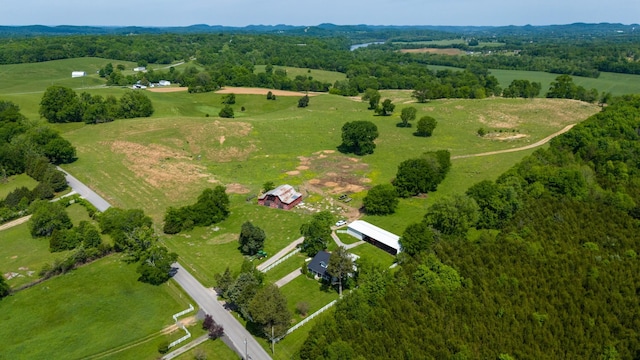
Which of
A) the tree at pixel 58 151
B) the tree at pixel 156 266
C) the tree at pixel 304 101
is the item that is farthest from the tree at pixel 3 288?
the tree at pixel 304 101

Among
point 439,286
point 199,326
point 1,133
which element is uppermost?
point 1,133

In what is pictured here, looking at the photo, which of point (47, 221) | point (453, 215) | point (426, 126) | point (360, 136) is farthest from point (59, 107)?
point (453, 215)

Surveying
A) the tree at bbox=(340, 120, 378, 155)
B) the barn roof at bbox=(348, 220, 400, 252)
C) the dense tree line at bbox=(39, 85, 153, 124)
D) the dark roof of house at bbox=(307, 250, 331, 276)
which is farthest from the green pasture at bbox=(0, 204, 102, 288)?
the dense tree line at bbox=(39, 85, 153, 124)

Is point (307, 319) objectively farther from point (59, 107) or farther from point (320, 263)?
point (59, 107)

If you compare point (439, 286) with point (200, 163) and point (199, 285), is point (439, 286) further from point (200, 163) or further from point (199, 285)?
point (200, 163)

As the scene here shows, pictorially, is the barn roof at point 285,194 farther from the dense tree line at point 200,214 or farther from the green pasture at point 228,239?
the dense tree line at point 200,214

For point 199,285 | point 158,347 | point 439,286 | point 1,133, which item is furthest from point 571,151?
point 1,133
